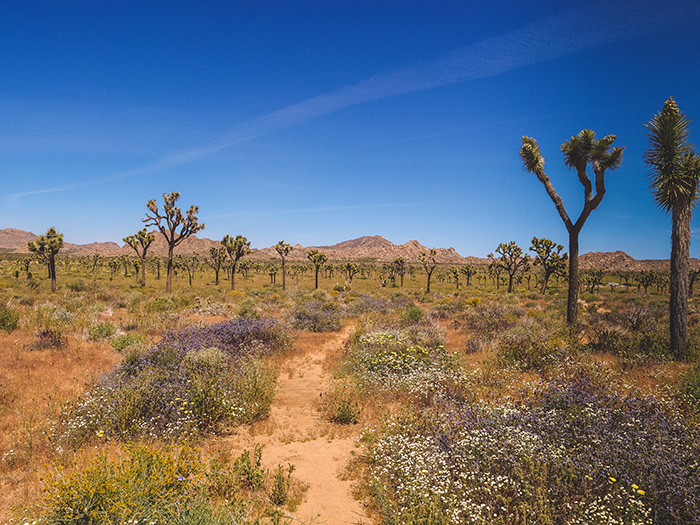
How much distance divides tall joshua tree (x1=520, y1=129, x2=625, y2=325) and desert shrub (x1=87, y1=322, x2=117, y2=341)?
1937cm

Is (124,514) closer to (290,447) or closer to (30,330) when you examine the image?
(290,447)

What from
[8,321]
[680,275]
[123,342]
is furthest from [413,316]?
[8,321]

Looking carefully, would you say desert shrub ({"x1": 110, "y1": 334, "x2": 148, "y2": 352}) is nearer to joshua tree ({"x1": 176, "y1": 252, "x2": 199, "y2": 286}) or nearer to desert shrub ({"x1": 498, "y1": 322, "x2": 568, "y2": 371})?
desert shrub ({"x1": 498, "y1": 322, "x2": 568, "y2": 371})

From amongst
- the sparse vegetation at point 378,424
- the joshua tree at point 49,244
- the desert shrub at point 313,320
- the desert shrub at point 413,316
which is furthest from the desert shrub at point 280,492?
the joshua tree at point 49,244

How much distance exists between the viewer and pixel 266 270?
108 meters

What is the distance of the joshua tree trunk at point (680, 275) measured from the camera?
36.1ft

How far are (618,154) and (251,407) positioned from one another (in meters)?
16.0

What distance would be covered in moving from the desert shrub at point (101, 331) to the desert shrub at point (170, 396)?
13.3ft

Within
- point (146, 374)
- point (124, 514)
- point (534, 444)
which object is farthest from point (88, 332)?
point (534, 444)

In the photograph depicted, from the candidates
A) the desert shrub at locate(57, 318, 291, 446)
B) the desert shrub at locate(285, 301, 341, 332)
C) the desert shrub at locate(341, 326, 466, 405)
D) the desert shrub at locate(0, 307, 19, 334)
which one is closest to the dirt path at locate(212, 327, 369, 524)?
the desert shrub at locate(57, 318, 291, 446)

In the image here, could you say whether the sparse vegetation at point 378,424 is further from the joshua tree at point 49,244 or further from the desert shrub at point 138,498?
the joshua tree at point 49,244

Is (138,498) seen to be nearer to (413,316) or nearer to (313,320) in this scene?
(313,320)

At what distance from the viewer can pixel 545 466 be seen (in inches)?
178

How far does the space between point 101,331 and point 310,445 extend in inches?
423
